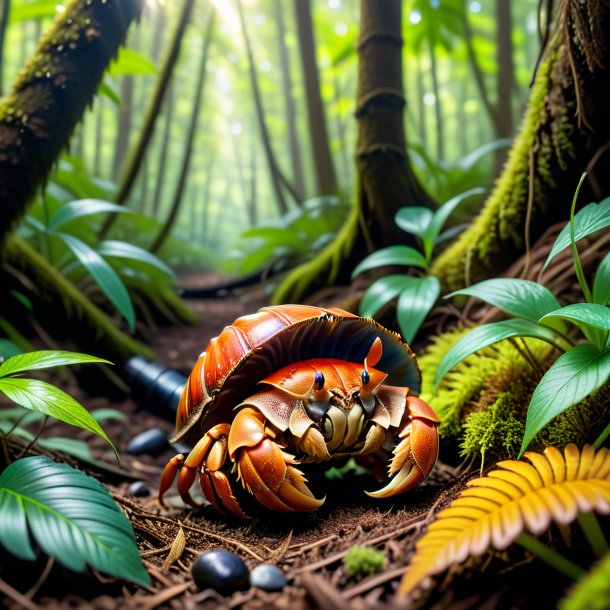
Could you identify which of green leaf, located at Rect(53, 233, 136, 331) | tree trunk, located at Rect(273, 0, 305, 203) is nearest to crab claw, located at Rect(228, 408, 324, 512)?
green leaf, located at Rect(53, 233, 136, 331)

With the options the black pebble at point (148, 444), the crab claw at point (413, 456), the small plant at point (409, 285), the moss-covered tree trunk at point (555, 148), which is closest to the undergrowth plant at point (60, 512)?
the crab claw at point (413, 456)

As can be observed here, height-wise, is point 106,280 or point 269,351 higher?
point 106,280

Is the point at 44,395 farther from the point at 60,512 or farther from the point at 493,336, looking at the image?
the point at 493,336

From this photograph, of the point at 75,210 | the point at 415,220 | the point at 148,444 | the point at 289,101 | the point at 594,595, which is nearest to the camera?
the point at 594,595

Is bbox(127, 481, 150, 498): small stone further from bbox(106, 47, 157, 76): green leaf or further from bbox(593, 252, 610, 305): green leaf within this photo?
bbox(106, 47, 157, 76): green leaf

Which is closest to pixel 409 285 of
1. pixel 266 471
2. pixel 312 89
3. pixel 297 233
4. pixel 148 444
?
pixel 266 471

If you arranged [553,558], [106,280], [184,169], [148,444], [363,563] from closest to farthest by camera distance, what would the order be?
[553,558], [363,563], [106,280], [148,444], [184,169]
